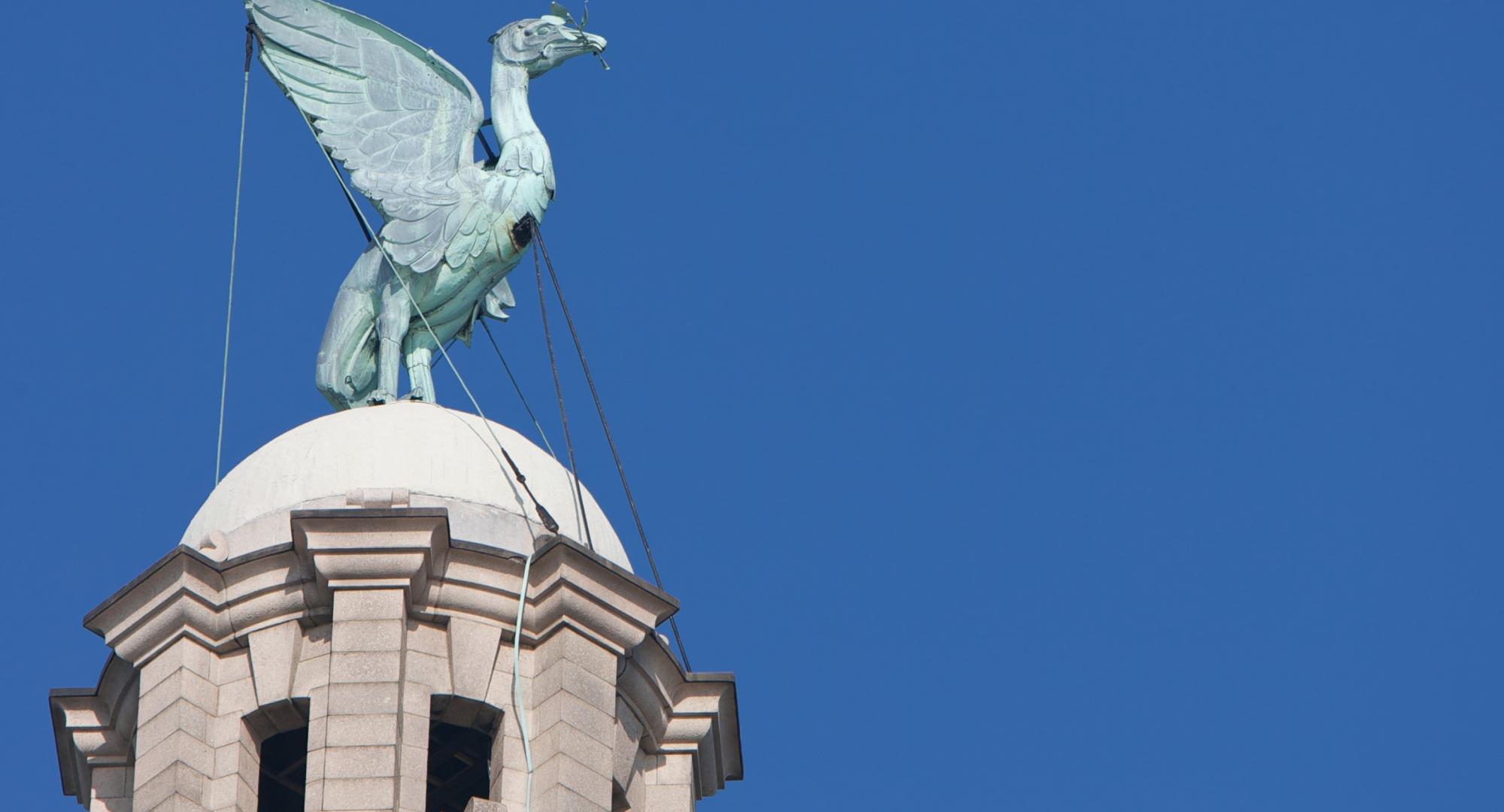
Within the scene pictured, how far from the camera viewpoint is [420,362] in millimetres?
46312

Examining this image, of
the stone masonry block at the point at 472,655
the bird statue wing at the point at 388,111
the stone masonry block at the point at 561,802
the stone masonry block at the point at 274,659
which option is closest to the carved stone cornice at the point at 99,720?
the stone masonry block at the point at 274,659

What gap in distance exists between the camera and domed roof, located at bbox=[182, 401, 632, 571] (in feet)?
142

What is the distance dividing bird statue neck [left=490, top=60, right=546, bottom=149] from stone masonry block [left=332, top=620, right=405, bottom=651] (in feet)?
24.5

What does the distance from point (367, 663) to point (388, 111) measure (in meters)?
8.46

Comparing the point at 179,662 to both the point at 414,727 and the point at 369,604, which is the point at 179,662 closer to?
the point at 369,604

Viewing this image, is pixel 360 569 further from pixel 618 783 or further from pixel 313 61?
pixel 313 61

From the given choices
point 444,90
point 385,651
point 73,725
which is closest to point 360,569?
point 385,651

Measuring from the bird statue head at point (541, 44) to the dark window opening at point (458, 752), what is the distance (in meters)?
8.32

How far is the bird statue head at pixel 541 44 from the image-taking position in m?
48.1

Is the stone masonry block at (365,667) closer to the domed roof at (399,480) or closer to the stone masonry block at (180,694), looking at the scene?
the stone masonry block at (180,694)

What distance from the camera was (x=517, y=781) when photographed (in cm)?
4131

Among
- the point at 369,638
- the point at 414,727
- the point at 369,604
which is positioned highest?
the point at 369,604

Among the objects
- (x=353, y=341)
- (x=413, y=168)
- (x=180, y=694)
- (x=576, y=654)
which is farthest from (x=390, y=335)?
(x=180, y=694)

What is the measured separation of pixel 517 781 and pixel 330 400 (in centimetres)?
651
